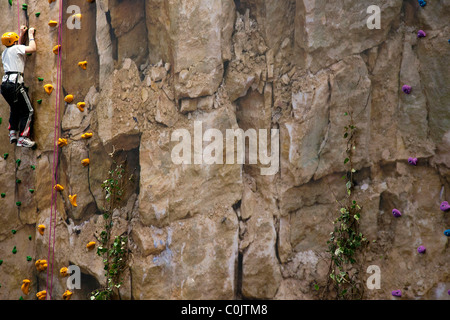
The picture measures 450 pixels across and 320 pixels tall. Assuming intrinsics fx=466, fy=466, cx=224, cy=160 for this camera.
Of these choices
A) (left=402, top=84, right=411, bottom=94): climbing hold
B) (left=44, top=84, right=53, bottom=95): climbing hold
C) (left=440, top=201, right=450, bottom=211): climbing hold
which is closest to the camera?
(left=440, top=201, right=450, bottom=211): climbing hold

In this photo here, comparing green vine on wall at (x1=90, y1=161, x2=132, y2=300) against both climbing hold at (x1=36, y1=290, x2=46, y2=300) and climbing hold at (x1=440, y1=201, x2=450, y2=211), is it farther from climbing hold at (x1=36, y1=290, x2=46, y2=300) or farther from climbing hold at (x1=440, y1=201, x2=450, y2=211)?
climbing hold at (x1=440, y1=201, x2=450, y2=211)

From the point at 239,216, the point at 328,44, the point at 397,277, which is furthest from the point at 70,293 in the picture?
the point at 328,44

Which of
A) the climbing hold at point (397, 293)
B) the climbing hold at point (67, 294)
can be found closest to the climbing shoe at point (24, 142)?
the climbing hold at point (67, 294)

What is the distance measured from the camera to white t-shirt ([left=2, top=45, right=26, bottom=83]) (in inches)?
134

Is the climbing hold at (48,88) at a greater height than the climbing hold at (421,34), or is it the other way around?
the climbing hold at (421,34)

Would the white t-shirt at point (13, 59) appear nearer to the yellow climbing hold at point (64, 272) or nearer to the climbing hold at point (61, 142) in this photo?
the climbing hold at point (61, 142)

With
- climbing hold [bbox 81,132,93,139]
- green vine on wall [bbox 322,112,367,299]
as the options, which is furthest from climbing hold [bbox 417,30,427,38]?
climbing hold [bbox 81,132,93,139]

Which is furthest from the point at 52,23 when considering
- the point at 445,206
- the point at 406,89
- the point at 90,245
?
the point at 445,206

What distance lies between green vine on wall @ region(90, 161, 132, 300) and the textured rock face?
0.06 metres

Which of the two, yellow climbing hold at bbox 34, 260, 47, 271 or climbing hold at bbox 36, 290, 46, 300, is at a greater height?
yellow climbing hold at bbox 34, 260, 47, 271

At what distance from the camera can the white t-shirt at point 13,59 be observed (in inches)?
134

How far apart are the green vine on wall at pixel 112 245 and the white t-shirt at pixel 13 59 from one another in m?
0.97
